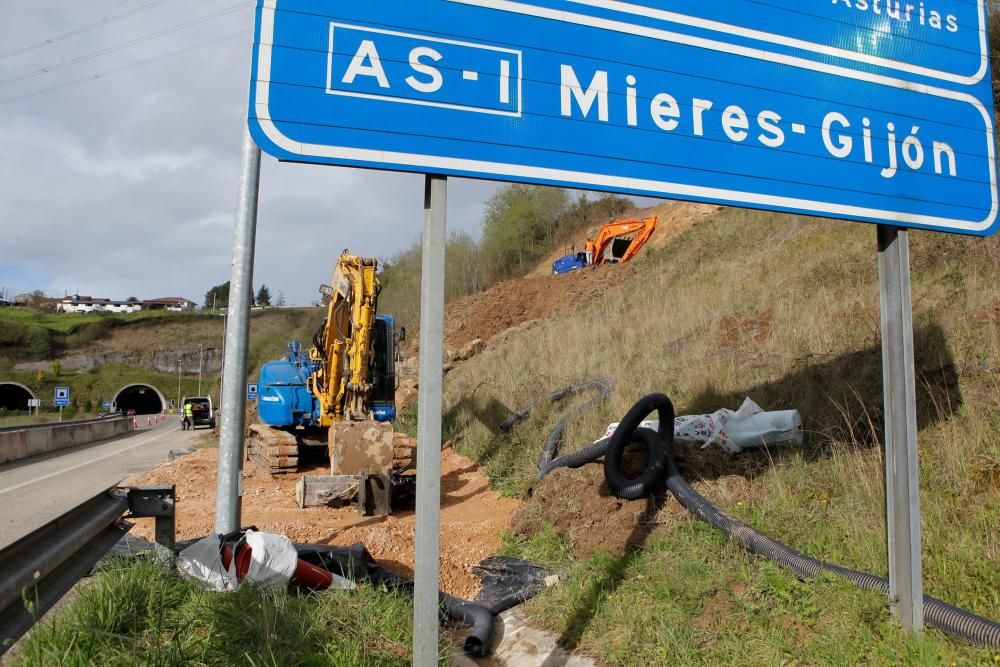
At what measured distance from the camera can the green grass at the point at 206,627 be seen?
2934 mm

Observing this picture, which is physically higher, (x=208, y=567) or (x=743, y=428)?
(x=743, y=428)

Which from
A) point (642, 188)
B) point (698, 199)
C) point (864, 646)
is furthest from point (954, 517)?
point (642, 188)

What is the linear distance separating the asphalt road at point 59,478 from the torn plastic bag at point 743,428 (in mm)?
5976

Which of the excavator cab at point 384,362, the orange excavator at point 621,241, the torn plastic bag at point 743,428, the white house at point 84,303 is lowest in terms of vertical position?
the torn plastic bag at point 743,428

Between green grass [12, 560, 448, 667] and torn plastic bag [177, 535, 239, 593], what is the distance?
11 centimetres

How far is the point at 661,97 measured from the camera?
3.48m

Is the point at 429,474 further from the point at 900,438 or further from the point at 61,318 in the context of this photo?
the point at 61,318

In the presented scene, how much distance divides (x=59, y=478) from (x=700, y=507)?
52.2 ft

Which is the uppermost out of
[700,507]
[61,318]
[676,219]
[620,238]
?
[61,318]

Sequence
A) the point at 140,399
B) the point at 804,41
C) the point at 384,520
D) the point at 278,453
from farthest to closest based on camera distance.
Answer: the point at 140,399, the point at 278,453, the point at 384,520, the point at 804,41

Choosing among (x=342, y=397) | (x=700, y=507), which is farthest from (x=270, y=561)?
(x=342, y=397)

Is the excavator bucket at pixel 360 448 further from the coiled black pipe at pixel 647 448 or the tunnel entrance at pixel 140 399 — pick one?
the tunnel entrance at pixel 140 399

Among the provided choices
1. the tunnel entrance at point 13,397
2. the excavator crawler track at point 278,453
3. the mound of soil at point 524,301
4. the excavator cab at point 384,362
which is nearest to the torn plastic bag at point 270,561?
the excavator crawler track at point 278,453

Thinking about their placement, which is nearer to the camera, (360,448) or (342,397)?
(360,448)
